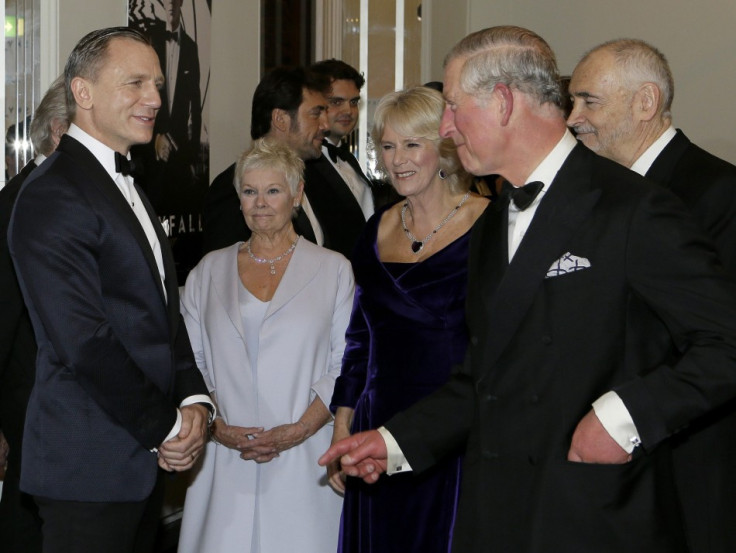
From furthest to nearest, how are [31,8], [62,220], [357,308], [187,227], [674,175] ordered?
1. [187,227]
2. [31,8]
3. [357,308]
4. [674,175]
5. [62,220]

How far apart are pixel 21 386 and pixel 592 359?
84.1 inches

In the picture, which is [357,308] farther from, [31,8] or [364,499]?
[31,8]

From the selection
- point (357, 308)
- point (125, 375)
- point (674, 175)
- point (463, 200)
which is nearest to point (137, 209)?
point (125, 375)

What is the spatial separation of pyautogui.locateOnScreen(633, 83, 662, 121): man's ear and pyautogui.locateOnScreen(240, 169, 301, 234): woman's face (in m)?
1.30

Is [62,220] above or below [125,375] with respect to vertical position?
above

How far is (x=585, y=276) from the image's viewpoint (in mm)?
1911

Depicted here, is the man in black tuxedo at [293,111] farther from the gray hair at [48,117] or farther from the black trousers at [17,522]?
the black trousers at [17,522]

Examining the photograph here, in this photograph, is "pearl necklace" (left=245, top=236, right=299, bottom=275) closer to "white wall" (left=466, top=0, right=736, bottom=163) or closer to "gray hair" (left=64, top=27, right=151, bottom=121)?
"gray hair" (left=64, top=27, right=151, bottom=121)

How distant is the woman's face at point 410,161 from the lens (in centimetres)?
316

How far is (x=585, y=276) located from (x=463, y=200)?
1.38 metres

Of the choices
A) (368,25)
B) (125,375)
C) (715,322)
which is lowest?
(125,375)

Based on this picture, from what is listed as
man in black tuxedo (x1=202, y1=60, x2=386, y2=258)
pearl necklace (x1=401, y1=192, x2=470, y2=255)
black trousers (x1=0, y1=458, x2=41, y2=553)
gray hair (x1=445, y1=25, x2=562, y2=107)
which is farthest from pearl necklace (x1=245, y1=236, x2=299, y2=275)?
gray hair (x1=445, y1=25, x2=562, y2=107)

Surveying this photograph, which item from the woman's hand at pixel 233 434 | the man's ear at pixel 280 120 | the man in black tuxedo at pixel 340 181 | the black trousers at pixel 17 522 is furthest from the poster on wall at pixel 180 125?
the black trousers at pixel 17 522

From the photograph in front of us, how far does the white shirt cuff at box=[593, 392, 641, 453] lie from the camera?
179cm
